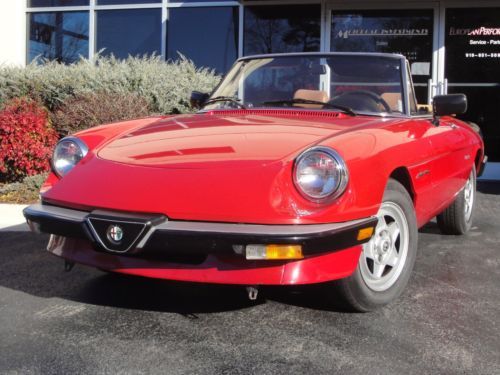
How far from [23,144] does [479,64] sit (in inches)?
295

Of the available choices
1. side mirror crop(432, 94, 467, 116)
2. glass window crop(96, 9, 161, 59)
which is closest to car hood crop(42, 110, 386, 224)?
side mirror crop(432, 94, 467, 116)

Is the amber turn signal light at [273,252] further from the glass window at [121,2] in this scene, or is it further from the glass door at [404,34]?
the glass window at [121,2]

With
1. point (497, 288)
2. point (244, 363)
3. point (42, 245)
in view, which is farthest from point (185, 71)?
point (244, 363)

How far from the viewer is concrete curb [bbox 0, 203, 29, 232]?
5399 mm

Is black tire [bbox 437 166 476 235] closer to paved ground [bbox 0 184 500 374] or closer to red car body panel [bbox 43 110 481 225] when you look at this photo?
paved ground [bbox 0 184 500 374]

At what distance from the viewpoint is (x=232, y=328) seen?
2775 mm

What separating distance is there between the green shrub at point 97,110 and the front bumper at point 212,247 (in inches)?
190

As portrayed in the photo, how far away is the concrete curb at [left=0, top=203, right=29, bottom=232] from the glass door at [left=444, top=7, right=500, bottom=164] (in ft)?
24.0

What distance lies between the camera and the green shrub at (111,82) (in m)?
8.03

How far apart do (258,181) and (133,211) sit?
59 centimetres

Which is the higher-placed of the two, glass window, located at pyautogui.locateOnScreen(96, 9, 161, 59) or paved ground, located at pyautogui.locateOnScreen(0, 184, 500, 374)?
glass window, located at pyautogui.locateOnScreen(96, 9, 161, 59)

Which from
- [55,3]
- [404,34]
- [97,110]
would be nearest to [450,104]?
[97,110]

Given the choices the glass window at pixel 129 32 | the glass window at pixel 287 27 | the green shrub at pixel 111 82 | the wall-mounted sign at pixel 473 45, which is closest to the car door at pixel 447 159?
the green shrub at pixel 111 82

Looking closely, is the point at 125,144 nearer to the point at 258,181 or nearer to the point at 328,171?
the point at 258,181
